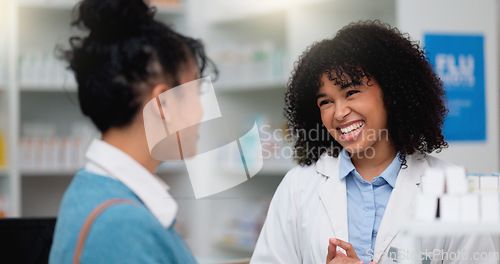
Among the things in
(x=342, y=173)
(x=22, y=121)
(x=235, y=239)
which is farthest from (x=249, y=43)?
(x=342, y=173)

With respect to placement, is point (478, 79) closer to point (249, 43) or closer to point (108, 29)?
point (249, 43)

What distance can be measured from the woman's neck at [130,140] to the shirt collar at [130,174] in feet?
0.05

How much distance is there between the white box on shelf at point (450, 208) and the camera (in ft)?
3.58

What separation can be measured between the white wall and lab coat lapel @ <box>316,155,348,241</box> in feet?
4.81

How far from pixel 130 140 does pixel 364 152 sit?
92 cm

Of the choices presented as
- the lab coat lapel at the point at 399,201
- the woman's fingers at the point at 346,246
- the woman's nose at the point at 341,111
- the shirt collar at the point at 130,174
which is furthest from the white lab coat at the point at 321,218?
the shirt collar at the point at 130,174

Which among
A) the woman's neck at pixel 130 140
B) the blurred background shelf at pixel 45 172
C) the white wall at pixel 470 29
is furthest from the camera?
the blurred background shelf at pixel 45 172

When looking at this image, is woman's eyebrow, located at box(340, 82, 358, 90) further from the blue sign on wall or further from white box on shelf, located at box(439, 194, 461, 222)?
the blue sign on wall

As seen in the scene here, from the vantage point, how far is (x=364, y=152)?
1.77m

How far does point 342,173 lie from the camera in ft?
5.82

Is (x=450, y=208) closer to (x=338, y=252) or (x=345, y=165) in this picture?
(x=338, y=252)

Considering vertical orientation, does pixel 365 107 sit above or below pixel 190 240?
above

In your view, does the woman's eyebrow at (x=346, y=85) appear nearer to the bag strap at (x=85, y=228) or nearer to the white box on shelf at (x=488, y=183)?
the white box on shelf at (x=488, y=183)

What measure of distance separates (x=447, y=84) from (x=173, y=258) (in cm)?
252
